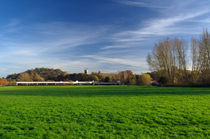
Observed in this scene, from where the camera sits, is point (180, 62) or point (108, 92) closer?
point (108, 92)

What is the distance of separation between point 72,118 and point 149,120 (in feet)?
9.99

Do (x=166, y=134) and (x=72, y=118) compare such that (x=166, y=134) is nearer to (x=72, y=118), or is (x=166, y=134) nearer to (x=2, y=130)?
(x=72, y=118)

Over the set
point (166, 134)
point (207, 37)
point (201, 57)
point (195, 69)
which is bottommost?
point (166, 134)

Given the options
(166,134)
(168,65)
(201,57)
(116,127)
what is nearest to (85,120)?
(116,127)

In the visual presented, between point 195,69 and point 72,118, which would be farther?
point 195,69

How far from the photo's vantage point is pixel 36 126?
224 inches

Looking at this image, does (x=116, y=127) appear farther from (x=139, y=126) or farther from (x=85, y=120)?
(x=85, y=120)

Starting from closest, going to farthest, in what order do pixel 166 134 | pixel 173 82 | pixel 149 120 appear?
pixel 166 134
pixel 149 120
pixel 173 82

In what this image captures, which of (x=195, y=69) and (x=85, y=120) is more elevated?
(x=195, y=69)

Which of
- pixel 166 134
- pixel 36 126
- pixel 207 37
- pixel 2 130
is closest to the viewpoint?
pixel 166 134

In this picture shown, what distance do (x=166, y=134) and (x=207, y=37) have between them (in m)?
34.0

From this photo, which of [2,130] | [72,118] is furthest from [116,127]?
[2,130]

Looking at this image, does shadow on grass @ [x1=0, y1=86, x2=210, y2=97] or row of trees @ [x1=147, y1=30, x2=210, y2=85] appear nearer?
shadow on grass @ [x1=0, y1=86, x2=210, y2=97]

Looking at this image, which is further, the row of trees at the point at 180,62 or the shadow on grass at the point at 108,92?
the row of trees at the point at 180,62
